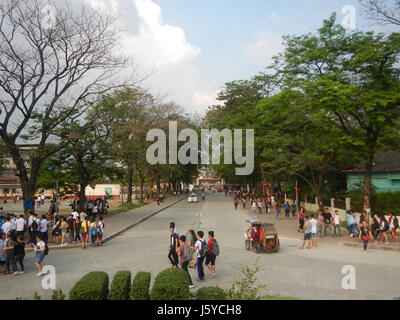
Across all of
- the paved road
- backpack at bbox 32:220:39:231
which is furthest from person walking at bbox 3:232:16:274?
backpack at bbox 32:220:39:231

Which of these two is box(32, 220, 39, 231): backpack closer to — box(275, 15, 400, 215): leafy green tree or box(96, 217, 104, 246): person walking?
box(96, 217, 104, 246): person walking

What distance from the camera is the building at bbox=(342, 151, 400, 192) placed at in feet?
90.4

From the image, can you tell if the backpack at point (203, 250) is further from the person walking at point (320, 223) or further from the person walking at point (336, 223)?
the person walking at point (336, 223)

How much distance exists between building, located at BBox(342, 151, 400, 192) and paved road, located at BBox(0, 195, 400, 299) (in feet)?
48.7

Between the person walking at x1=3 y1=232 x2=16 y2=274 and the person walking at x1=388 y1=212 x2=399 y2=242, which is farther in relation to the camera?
the person walking at x1=388 y1=212 x2=399 y2=242

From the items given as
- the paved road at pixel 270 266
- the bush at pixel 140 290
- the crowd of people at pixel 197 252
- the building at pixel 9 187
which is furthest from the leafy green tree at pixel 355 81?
the building at pixel 9 187

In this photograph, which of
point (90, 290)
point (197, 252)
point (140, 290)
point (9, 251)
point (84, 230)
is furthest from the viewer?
point (84, 230)

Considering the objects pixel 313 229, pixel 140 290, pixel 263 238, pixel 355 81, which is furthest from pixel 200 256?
pixel 355 81

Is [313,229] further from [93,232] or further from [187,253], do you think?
[93,232]

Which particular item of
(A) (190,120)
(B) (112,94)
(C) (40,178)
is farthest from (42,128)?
(A) (190,120)

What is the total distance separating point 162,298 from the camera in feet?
19.0

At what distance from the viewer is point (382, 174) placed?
93.0 feet

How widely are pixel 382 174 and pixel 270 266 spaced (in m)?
21.6
